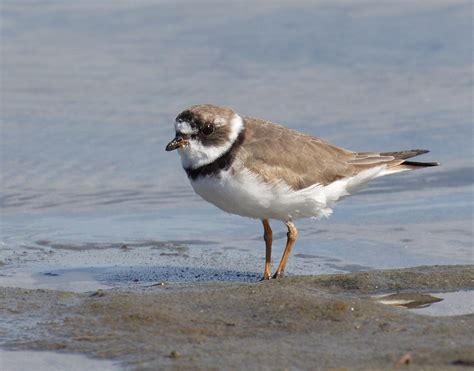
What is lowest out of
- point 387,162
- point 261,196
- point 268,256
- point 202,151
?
point 268,256

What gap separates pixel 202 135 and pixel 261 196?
1.75ft

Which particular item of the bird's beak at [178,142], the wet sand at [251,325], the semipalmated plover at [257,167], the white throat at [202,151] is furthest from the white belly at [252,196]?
the wet sand at [251,325]

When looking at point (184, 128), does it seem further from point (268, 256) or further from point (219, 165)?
point (268, 256)

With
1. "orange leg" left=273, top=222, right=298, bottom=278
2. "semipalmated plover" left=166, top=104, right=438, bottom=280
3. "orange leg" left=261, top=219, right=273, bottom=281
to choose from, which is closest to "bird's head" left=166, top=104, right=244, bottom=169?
"semipalmated plover" left=166, top=104, right=438, bottom=280

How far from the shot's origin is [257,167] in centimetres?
607

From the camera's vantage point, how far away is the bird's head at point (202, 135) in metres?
6.12

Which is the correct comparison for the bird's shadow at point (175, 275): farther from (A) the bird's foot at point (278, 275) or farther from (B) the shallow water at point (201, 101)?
(A) the bird's foot at point (278, 275)

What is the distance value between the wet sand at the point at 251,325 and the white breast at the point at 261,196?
0.60 m

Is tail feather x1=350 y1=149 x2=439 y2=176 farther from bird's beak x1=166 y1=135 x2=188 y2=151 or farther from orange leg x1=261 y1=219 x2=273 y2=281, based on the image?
bird's beak x1=166 y1=135 x2=188 y2=151

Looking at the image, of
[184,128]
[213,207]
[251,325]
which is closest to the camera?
[251,325]

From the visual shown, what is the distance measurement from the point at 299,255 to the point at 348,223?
814 millimetres

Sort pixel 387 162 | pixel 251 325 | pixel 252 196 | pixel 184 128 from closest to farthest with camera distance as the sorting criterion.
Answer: pixel 251 325, pixel 252 196, pixel 184 128, pixel 387 162

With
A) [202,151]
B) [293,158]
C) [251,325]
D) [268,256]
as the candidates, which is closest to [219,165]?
[202,151]

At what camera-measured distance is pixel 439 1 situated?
12828 mm
